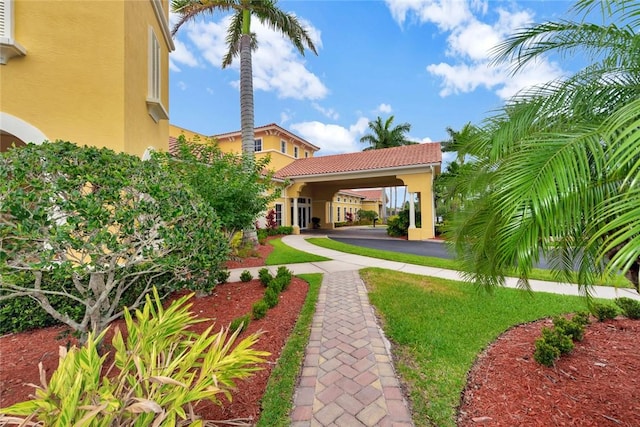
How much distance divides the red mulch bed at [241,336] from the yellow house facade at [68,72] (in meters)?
3.44

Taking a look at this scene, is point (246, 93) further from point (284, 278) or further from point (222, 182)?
point (284, 278)

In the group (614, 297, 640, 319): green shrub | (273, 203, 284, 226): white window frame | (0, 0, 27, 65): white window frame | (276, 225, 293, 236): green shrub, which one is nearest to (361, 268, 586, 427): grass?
(614, 297, 640, 319): green shrub

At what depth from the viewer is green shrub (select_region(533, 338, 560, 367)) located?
2.88 m

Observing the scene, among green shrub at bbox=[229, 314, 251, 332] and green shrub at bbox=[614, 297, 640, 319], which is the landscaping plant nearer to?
green shrub at bbox=[229, 314, 251, 332]

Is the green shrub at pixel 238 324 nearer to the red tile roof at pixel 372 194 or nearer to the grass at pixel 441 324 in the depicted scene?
the grass at pixel 441 324

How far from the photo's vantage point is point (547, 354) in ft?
9.48

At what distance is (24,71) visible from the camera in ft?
15.6

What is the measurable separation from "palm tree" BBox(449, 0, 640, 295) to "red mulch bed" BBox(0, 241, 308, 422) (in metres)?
2.75

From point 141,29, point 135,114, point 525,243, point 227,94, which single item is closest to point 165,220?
point 525,243

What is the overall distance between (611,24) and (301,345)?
4738 millimetres

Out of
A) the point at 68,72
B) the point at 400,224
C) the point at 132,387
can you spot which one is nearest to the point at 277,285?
the point at 132,387

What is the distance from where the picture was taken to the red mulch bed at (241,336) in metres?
2.49

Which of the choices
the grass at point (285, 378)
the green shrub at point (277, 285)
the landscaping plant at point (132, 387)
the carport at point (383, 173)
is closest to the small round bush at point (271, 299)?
the green shrub at point (277, 285)

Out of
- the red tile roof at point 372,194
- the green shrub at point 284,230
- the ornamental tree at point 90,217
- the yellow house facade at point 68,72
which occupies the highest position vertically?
the red tile roof at point 372,194
